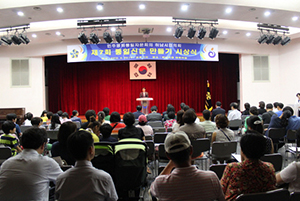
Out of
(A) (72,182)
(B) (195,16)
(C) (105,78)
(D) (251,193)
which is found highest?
(B) (195,16)

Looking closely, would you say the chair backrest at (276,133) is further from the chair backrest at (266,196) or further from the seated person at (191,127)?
the chair backrest at (266,196)

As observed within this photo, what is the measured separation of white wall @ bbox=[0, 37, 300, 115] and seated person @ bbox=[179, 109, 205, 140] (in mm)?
7061

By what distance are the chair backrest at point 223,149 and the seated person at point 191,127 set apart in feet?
1.06

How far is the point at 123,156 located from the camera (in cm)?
221

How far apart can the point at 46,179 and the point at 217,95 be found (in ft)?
36.9

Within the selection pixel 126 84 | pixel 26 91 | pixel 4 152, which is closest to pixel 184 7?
pixel 4 152

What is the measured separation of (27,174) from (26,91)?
9.56 metres

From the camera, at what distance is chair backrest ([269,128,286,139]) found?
4163 millimetres

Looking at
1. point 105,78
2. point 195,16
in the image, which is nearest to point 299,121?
point 195,16

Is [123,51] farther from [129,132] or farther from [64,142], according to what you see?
[64,142]

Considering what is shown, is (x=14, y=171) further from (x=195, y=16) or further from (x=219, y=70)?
(x=219, y=70)

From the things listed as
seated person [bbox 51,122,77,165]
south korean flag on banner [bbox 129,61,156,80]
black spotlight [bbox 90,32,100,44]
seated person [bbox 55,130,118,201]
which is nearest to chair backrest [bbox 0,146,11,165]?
seated person [bbox 51,122,77,165]

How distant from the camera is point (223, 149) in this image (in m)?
3.10

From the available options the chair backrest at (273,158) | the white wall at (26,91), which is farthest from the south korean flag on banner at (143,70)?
the chair backrest at (273,158)
